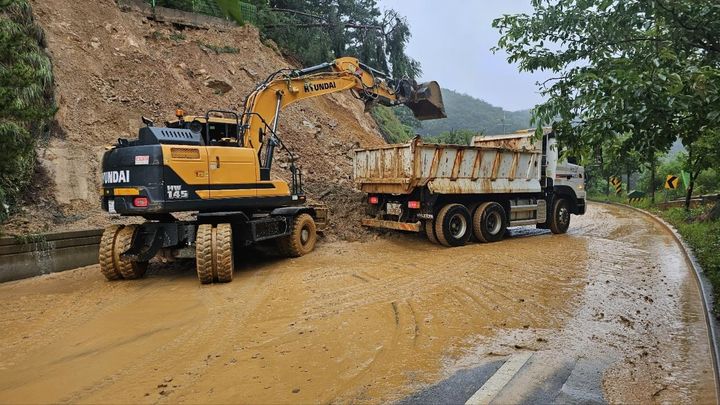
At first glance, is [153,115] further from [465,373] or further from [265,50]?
[465,373]

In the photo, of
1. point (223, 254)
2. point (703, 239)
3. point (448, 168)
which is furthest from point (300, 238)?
point (703, 239)

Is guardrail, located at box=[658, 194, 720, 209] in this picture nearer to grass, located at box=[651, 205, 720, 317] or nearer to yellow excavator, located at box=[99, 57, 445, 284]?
grass, located at box=[651, 205, 720, 317]

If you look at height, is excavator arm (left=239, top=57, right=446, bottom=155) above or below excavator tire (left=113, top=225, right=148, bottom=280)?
above

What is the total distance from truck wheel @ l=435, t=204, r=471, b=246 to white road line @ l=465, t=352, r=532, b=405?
20.3 ft

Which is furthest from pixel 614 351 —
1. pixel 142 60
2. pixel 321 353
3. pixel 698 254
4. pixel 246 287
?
pixel 142 60

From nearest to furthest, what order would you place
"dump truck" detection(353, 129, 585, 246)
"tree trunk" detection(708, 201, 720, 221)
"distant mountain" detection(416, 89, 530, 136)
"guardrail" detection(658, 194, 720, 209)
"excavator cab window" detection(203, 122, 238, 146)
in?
"excavator cab window" detection(203, 122, 238, 146)
"dump truck" detection(353, 129, 585, 246)
"tree trunk" detection(708, 201, 720, 221)
"guardrail" detection(658, 194, 720, 209)
"distant mountain" detection(416, 89, 530, 136)

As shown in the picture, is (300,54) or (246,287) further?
(300,54)

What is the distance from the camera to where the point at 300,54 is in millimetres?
21078

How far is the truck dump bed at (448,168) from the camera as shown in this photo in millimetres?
10375

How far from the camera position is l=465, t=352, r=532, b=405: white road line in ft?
11.9

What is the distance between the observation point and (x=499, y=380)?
3.96 m

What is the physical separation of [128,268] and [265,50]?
542 inches

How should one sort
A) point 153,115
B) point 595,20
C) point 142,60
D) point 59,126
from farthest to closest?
1. point 142,60
2. point 153,115
3. point 59,126
4. point 595,20

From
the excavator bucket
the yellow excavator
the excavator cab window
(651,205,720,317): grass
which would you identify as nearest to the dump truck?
the excavator bucket
